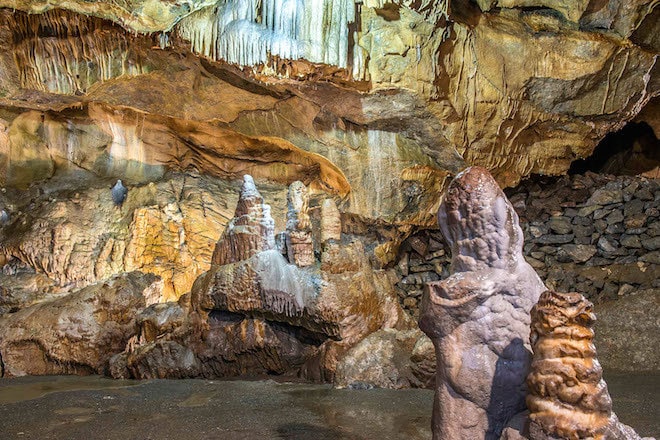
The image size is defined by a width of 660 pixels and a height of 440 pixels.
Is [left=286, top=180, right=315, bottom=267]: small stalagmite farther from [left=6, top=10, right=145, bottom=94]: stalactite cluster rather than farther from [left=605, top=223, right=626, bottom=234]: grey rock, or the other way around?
[left=605, top=223, right=626, bottom=234]: grey rock

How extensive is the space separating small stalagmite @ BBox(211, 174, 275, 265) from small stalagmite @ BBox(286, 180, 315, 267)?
15.5 inches

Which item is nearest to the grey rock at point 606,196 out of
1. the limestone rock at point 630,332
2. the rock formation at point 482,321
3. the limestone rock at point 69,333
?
the limestone rock at point 630,332

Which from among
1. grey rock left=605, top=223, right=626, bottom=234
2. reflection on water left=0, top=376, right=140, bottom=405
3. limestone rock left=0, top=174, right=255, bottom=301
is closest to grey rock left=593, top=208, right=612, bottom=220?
grey rock left=605, top=223, right=626, bottom=234

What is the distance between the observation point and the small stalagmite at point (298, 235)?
836cm

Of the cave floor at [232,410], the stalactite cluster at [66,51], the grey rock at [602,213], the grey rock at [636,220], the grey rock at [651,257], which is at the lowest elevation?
the cave floor at [232,410]

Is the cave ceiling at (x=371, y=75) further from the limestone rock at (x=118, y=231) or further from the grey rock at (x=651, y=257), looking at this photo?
the grey rock at (x=651, y=257)

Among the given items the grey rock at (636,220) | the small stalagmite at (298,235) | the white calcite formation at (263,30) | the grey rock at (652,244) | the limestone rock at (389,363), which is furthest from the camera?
the grey rock at (636,220)

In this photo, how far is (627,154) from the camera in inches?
426

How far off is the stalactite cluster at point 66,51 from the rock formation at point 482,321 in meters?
7.11

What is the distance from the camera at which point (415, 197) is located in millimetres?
10031

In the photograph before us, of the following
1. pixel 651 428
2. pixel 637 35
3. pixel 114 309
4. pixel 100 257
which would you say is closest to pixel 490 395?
pixel 651 428

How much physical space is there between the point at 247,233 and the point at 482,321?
614cm

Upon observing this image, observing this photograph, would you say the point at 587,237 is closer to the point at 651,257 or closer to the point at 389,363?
the point at 651,257

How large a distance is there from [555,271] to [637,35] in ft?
12.9
